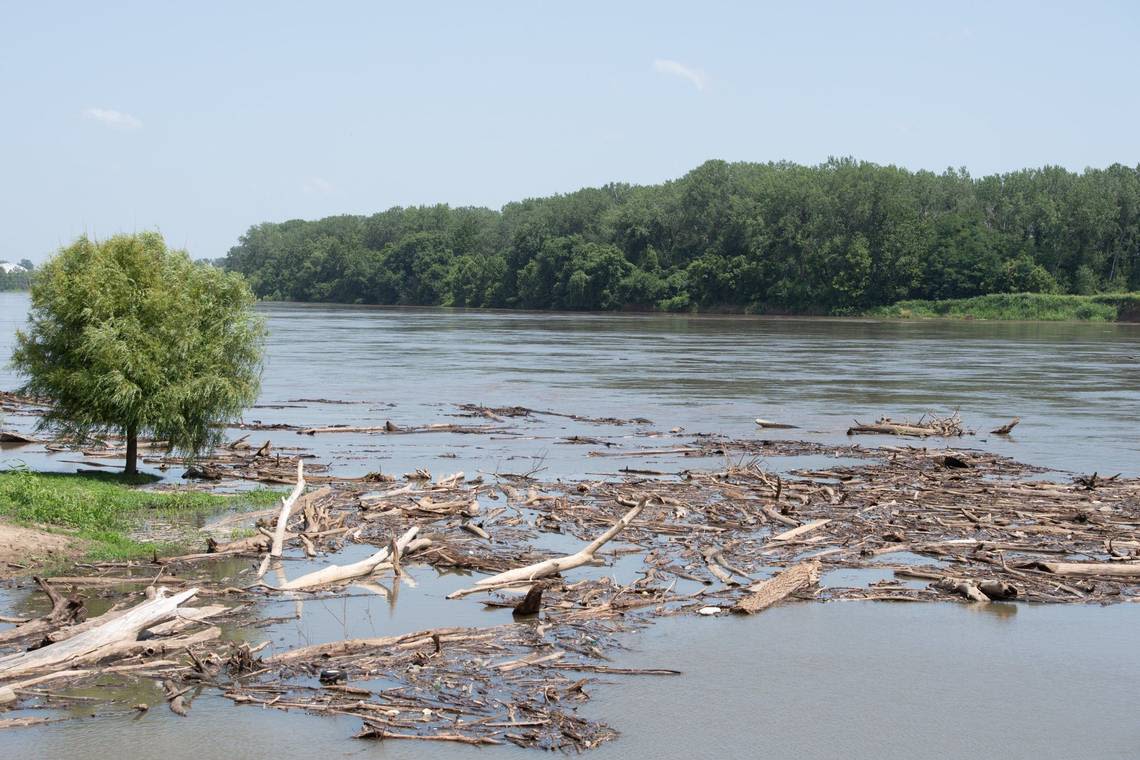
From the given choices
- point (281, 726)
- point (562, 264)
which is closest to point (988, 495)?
point (281, 726)

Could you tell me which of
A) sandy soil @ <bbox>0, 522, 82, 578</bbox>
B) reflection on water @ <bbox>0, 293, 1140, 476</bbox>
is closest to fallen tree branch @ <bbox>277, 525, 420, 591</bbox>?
sandy soil @ <bbox>0, 522, 82, 578</bbox>

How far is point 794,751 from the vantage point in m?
10.4

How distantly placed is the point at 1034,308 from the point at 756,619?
4975 inches

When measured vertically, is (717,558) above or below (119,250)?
below

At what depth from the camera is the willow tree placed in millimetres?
21000

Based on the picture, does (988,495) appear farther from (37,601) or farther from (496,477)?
(37,601)

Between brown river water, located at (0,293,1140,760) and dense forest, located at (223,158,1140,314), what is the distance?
73961 mm

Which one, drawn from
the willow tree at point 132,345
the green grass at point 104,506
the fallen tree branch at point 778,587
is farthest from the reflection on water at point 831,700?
the willow tree at point 132,345

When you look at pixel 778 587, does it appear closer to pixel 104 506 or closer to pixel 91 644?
pixel 91 644

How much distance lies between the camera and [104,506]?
18.2 metres

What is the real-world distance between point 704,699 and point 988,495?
37.7 ft

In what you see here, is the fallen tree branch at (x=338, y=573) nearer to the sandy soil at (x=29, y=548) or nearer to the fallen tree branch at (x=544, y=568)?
the fallen tree branch at (x=544, y=568)

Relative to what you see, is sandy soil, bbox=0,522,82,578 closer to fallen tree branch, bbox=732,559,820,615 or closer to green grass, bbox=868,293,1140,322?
fallen tree branch, bbox=732,559,820,615

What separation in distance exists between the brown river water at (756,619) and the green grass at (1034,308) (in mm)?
63799
